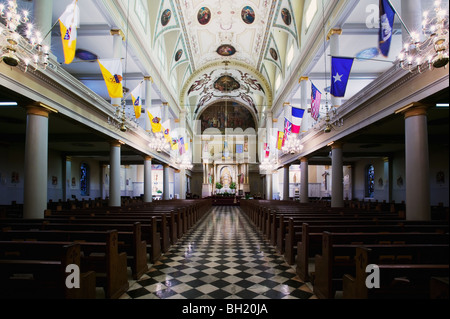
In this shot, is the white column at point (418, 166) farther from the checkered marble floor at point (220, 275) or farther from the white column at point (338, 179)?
the white column at point (338, 179)

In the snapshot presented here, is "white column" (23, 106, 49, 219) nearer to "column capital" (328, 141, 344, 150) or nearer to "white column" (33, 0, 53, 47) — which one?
"white column" (33, 0, 53, 47)

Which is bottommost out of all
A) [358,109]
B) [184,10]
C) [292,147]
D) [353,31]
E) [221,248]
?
[221,248]

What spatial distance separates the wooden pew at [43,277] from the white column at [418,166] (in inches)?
295

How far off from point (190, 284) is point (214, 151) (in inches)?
1434

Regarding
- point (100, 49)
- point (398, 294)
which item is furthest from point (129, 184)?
point (398, 294)

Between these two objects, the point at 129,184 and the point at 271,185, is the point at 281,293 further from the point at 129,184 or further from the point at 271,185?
the point at 129,184

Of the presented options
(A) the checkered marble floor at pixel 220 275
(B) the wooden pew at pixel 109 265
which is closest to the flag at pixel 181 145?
(A) the checkered marble floor at pixel 220 275

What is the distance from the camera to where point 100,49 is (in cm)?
1606

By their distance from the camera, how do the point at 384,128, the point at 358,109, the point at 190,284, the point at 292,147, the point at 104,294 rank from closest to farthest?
the point at 104,294, the point at 190,284, the point at 358,109, the point at 384,128, the point at 292,147

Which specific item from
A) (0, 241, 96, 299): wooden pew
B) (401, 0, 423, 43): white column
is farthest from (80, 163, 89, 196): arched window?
(401, 0, 423, 43): white column

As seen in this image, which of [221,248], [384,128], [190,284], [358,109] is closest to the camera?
[190,284]

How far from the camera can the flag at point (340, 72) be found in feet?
29.0

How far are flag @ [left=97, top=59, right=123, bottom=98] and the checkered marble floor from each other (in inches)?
215

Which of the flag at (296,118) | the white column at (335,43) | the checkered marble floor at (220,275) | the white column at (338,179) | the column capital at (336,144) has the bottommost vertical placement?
the checkered marble floor at (220,275)
